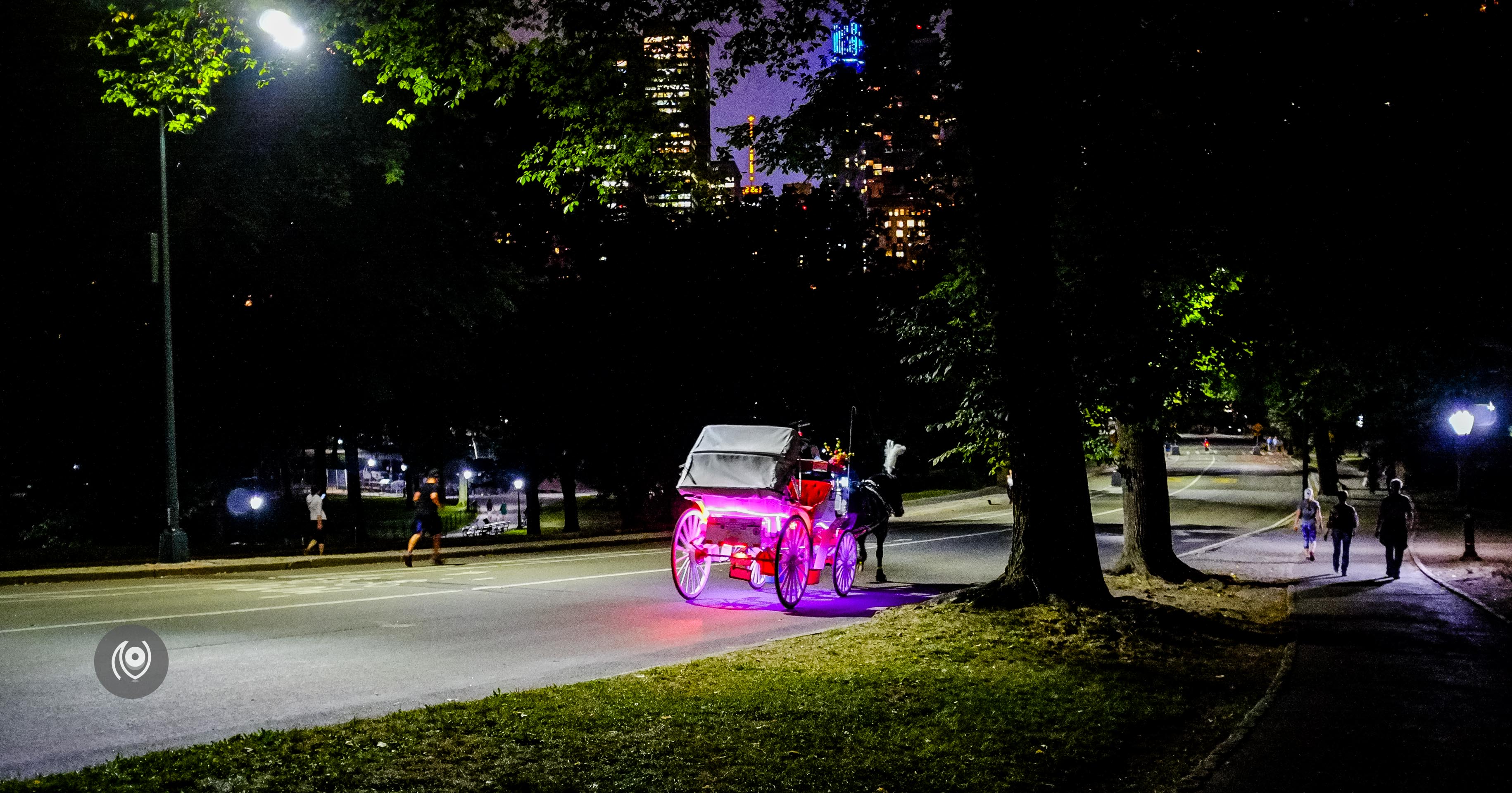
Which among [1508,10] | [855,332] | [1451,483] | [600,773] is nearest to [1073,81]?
[1508,10]

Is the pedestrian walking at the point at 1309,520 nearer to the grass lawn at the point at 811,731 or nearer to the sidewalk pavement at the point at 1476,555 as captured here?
the sidewalk pavement at the point at 1476,555

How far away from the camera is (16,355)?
75.5 ft

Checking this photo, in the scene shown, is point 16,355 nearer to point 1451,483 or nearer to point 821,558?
point 821,558

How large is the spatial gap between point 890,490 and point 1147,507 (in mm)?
3998

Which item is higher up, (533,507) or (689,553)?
(689,553)

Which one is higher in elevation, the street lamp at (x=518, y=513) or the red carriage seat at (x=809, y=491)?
the red carriage seat at (x=809, y=491)

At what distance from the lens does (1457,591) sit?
15.8 meters

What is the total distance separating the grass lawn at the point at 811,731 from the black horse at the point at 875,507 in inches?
223

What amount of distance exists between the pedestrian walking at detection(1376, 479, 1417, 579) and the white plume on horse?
342 inches

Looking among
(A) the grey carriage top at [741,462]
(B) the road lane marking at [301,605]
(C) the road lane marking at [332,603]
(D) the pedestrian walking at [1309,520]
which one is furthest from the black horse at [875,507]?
(D) the pedestrian walking at [1309,520]

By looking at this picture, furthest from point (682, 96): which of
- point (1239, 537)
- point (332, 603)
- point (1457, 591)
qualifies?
point (1239, 537)

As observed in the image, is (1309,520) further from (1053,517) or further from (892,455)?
(1053,517)

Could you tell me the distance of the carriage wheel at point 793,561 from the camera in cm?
1330

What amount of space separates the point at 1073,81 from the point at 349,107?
1556cm
